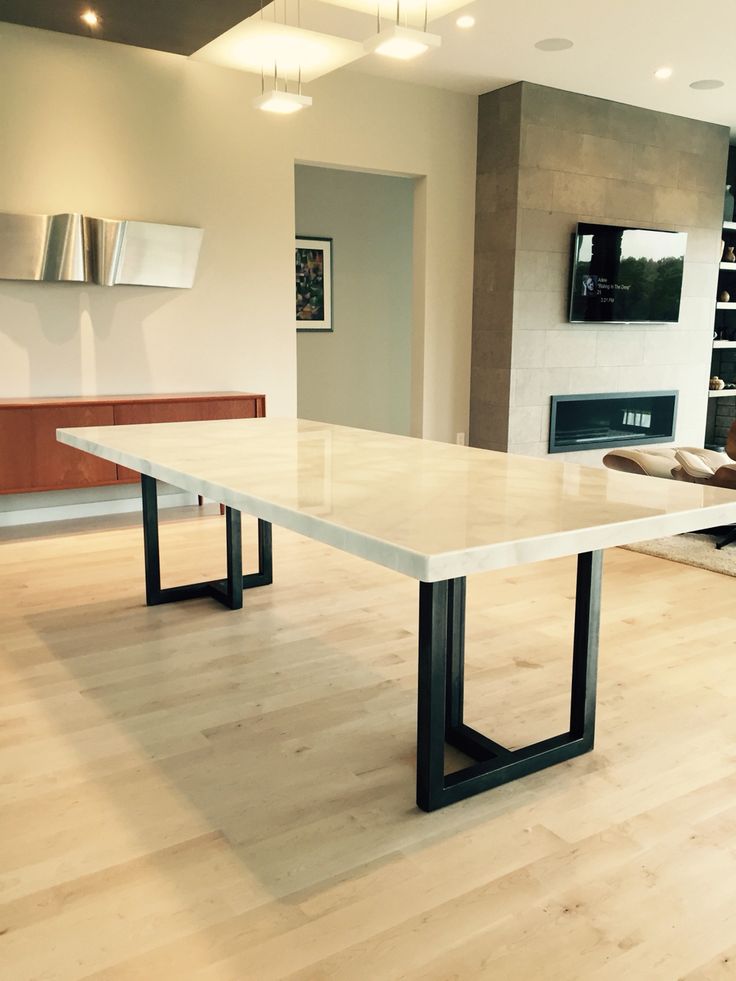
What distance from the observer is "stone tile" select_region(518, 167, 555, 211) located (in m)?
5.83

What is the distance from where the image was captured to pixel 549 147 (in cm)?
590

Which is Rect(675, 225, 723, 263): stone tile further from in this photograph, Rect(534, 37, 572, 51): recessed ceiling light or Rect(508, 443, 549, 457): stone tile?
Rect(534, 37, 572, 51): recessed ceiling light

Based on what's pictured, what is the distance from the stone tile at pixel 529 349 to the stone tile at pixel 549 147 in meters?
1.14

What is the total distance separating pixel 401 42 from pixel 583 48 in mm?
2699

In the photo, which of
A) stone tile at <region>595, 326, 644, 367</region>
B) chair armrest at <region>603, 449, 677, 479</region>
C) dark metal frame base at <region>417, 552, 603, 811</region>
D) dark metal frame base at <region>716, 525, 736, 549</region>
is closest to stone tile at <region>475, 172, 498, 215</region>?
stone tile at <region>595, 326, 644, 367</region>

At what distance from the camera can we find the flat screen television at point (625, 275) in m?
6.21

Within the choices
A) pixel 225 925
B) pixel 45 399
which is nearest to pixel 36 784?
pixel 225 925

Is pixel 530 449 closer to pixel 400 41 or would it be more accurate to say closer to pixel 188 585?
pixel 188 585

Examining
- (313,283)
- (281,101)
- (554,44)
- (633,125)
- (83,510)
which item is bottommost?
(83,510)

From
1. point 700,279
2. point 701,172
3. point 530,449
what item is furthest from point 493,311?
point 701,172

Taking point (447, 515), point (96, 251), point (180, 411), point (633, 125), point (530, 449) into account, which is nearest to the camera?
point (447, 515)

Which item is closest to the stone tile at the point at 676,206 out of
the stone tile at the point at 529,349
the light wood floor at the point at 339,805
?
the stone tile at the point at 529,349

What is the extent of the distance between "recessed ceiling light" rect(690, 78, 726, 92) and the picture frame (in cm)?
301

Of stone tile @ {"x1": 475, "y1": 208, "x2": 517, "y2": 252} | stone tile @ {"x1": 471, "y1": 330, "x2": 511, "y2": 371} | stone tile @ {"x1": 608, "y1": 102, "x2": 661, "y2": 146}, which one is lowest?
stone tile @ {"x1": 471, "y1": 330, "x2": 511, "y2": 371}
